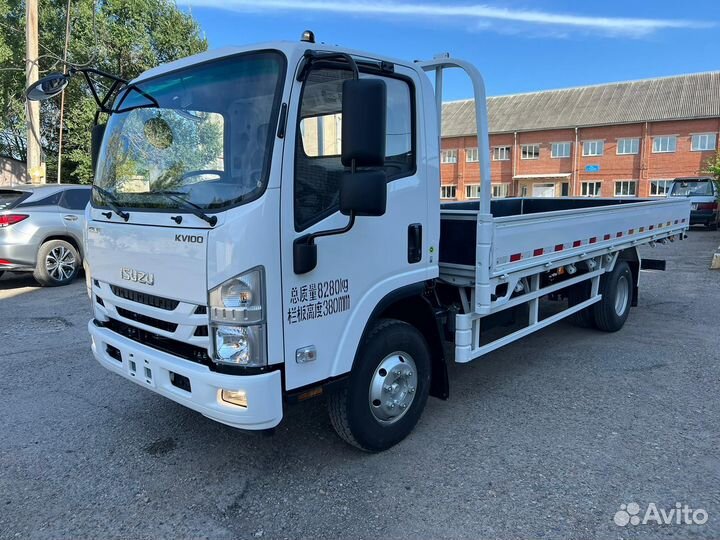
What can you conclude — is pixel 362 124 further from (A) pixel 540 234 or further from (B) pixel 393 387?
(A) pixel 540 234

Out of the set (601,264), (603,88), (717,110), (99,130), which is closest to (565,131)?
(603,88)

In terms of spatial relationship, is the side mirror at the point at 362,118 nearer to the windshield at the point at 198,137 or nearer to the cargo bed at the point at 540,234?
the windshield at the point at 198,137

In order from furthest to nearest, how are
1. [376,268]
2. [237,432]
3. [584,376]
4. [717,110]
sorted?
[717,110]
[584,376]
[237,432]
[376,268]

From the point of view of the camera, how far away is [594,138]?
4194 cm

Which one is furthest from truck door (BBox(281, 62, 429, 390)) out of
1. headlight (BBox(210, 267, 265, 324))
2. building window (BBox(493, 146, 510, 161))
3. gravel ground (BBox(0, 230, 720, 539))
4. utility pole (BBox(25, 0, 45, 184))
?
building window (BBox(493, 146, 510, 161))

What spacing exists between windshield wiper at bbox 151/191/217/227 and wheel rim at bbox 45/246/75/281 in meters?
7.11

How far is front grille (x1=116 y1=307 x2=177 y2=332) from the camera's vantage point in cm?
295

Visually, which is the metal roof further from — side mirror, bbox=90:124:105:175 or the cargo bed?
side mirror, bbox=90:124:105:175

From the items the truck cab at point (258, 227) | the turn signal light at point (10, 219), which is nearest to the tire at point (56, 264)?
the turn signal light at point (10, 219)

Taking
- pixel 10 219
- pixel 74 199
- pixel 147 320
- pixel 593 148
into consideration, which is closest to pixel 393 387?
pixel 147 320

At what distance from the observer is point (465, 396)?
14.8 feet

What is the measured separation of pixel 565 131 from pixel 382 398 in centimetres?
4439

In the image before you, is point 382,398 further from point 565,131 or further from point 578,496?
point 565,131

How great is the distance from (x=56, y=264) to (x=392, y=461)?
7.85m
